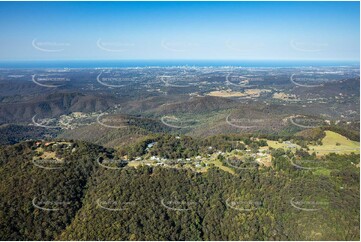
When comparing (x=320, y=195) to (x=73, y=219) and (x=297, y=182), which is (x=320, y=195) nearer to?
(x=297, y=182)

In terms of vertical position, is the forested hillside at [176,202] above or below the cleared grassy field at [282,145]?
below

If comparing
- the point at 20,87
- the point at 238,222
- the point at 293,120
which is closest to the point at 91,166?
the point at 238,222

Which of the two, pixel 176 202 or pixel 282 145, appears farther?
pixel 282 145

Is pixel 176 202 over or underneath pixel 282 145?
underneath

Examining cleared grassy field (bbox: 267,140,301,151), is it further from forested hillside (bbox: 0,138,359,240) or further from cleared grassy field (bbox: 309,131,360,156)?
forested hillside (bbox: 0,138,359,240)

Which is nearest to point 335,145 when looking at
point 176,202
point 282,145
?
point 282,145

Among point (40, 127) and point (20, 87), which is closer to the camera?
point (40, 127)

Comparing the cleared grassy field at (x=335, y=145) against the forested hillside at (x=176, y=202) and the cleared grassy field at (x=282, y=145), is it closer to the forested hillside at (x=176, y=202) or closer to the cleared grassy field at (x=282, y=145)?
the cleared grassy field at (x=282, y=145)

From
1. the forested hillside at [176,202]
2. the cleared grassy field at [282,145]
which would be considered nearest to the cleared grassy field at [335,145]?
the cleared grassy field at [282,145]

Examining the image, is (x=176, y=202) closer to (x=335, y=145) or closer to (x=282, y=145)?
(x=282, y=145)
